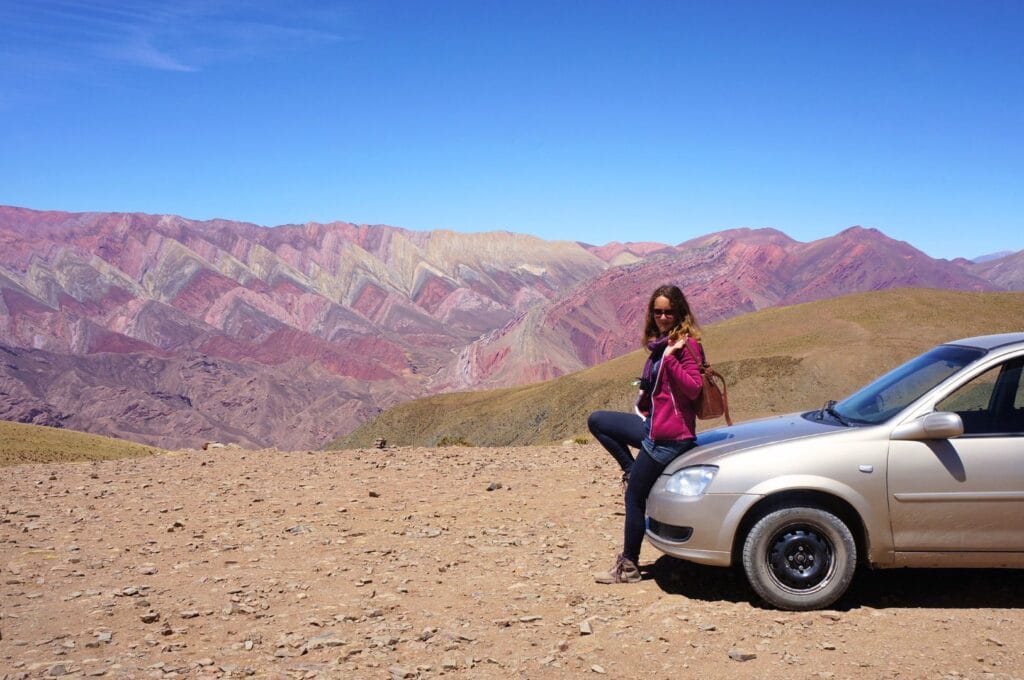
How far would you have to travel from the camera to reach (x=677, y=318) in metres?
6.25

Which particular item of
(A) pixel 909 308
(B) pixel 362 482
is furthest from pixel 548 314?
(B) pixel 362 482

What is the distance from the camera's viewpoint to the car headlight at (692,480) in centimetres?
592

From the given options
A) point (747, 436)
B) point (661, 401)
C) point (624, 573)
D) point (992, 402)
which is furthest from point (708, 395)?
point (992, 402)

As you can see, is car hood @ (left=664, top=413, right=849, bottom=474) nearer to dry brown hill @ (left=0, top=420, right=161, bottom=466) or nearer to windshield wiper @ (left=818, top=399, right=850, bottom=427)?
windshield wiper @ (left=818, top=399, right=850, bottom=427)

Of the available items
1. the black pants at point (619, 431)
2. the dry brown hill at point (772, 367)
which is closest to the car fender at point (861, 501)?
the black pants at point (619, 431)

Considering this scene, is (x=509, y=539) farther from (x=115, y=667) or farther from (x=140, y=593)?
(x=115, y=667)

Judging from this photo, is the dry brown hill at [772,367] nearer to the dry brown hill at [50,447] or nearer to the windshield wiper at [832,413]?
the dry brown hill at [50,447]

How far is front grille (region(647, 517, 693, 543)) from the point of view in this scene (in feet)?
19.5

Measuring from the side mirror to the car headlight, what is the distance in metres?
1.17

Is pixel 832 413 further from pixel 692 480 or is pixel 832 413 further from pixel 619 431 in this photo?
pixel 619 431

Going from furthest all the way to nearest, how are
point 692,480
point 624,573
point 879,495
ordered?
point 624,573 → point 692,480 → point 879,495

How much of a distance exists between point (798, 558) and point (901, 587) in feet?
3.15

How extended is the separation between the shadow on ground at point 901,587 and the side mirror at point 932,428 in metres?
1.13

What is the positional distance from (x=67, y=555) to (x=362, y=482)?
144 inches
